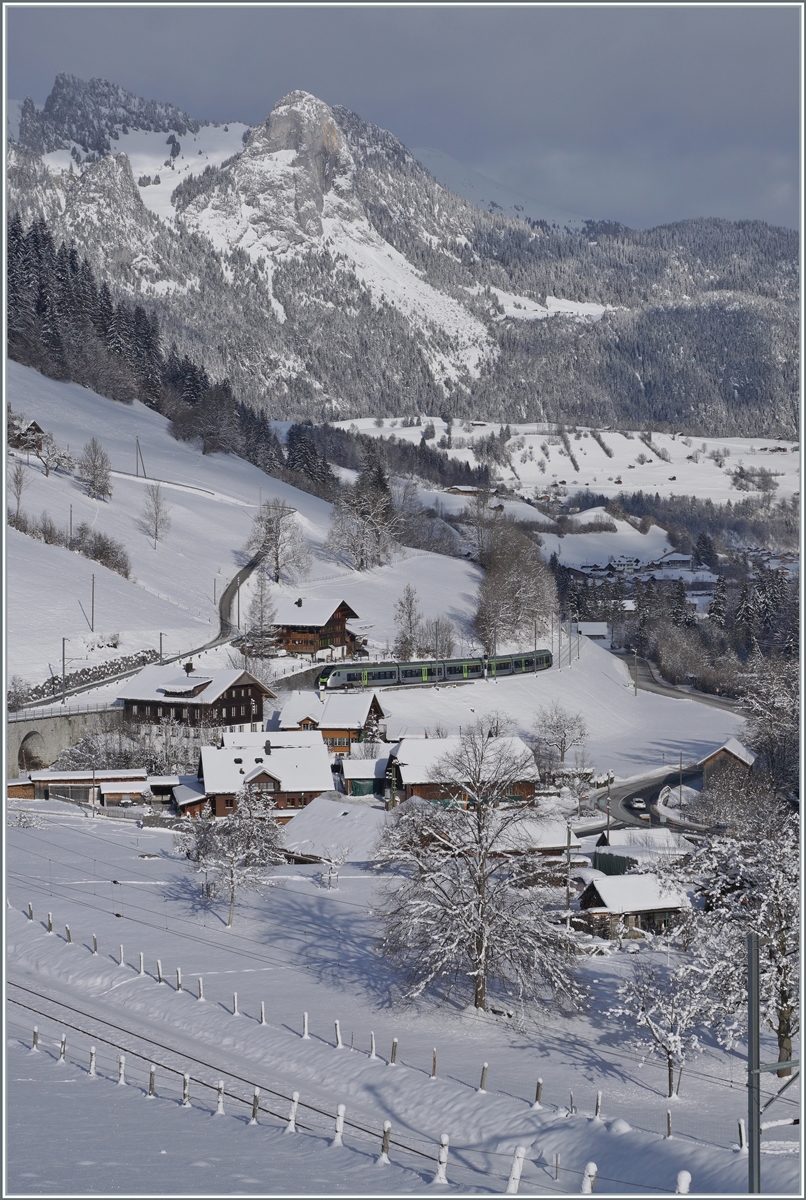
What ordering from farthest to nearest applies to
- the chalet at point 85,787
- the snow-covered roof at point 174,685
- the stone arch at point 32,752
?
the snow-covered roof at point 174,685
the stone arch at point 32,752
the chalet at point 85,787

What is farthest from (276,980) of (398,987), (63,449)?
(63,449)

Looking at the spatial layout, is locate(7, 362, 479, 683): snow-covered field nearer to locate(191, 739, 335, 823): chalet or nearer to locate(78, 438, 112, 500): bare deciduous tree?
locate(78, 438, 112, 500): bare deciduous tree

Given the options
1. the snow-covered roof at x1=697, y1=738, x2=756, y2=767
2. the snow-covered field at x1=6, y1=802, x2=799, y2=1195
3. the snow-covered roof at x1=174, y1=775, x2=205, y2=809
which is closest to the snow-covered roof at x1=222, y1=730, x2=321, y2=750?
the snow-covered roof at x1=174, y1=775, x2=205, y2=809

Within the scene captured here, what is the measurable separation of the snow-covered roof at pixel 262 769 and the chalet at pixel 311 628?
25546 mm

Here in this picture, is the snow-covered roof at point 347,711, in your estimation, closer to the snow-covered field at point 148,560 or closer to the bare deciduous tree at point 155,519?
the snow-covered field at point 148,560

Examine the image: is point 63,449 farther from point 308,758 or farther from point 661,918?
point 661,918

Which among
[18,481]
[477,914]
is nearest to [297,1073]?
[477,914]

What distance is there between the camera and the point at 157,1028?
90.6ft

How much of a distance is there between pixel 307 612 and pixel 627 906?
51.1m

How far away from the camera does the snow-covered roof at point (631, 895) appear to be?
38812 mm

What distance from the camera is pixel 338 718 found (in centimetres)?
7181

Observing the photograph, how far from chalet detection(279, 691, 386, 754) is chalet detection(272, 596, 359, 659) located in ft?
43.6

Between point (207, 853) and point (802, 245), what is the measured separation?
32501 mm

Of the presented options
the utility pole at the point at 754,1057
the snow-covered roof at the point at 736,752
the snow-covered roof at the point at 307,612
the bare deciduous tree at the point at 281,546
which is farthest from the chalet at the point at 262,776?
the utility pole at the point at 754,1057
